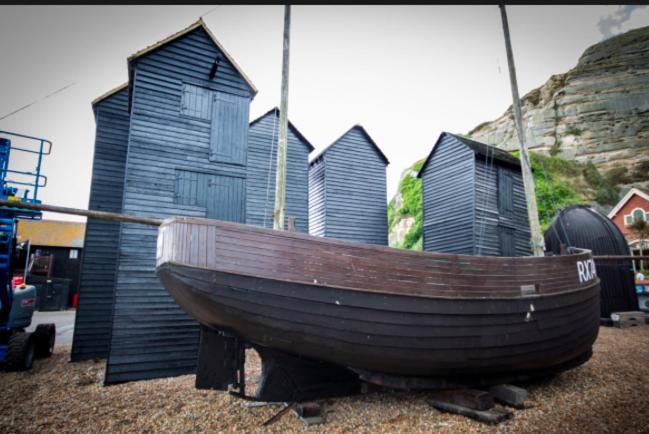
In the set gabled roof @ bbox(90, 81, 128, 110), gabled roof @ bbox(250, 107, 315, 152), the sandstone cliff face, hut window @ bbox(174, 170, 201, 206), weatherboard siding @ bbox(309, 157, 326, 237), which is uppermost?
the sandstone cliff face

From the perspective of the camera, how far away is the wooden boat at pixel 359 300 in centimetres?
354

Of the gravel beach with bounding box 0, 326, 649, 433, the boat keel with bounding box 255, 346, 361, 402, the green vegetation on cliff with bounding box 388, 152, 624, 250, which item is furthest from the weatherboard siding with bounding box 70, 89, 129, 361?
the green vegetation on cliff with bounding box 388, 152, 624, 250

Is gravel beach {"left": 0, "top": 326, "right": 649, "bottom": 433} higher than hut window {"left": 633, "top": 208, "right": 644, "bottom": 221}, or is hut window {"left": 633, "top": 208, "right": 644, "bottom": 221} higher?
hut window {"left": 633, "top": 208, "right": 644, "bottom": 221}

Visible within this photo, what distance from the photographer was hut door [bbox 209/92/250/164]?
8.34 meters

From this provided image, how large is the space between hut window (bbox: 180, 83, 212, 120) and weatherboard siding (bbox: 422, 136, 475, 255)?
1064cm

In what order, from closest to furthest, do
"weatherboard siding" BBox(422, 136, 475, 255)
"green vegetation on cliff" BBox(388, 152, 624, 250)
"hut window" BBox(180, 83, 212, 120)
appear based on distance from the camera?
1. "hut window" BBox(180, 83, 212, 120)
2. "weatherboard siding" BBox(422, 136, 475, 255)
3. "green vegetation on cliff" BBox(388, 152, 624, 250)

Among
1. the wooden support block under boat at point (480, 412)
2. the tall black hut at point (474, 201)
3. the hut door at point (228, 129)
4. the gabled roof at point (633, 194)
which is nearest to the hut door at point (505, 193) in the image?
the tall black hut at point (474, 201)

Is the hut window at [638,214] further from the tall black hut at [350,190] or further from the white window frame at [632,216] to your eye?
the tall black hut at [350,190]

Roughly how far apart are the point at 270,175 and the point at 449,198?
25.6 ft

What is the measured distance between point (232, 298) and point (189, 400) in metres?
2.66

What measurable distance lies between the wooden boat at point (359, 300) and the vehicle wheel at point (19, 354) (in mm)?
5808

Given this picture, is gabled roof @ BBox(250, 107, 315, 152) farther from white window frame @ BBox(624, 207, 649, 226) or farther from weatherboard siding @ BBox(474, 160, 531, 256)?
white window frame @ BBox(624, 207, 649, 226)

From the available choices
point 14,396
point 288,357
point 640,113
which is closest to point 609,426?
point 288,357

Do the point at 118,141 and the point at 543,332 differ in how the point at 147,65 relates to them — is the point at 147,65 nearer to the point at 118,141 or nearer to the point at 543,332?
the point at 118,141
